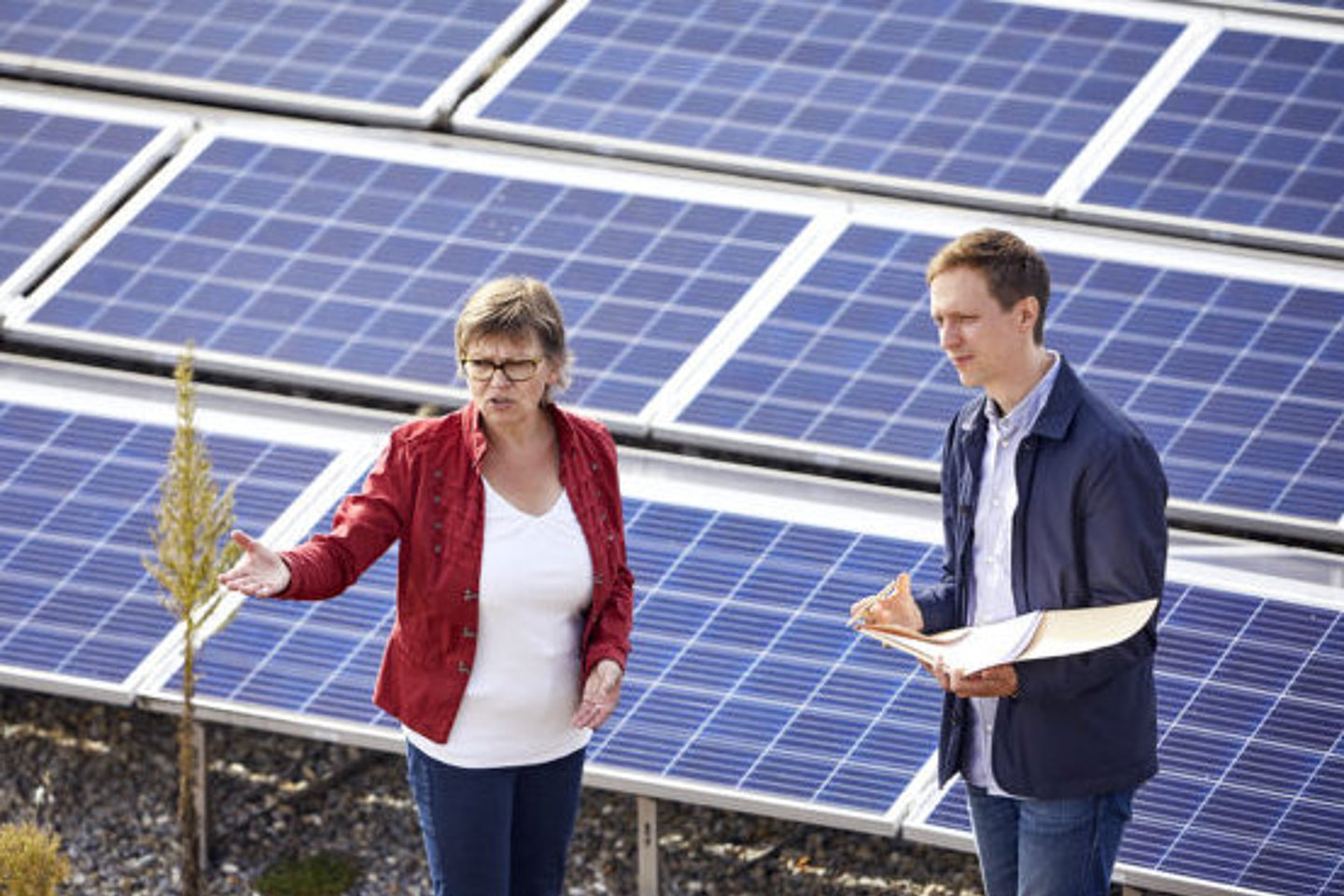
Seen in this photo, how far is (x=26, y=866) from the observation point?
9.76 m

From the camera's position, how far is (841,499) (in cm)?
1177

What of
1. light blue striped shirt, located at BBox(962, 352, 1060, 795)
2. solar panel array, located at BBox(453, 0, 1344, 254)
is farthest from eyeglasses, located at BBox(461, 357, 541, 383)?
solar panel array, located at BBox(453, 0, 1344, 254)

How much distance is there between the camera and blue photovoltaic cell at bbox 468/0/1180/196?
45.4 ft

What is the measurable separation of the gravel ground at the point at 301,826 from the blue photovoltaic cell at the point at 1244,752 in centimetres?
102

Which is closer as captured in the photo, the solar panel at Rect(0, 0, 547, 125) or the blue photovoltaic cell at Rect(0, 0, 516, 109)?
the solar panel at Rect(0, 0, 547, 125)

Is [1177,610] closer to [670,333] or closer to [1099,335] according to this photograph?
[1099,335]

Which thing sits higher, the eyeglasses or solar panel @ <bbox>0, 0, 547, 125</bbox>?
solar panel @ <bbox>0, 0, 547, 125</bbox>

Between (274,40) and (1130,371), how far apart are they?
564cm

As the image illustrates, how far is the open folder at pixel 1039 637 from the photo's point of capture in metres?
7.15

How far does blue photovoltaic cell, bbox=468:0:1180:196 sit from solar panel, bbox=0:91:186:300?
75.0 inches

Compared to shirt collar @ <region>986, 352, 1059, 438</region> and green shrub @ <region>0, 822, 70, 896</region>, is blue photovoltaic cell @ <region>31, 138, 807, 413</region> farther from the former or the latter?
shirt collar @ <region>986, 352, 1059, 438</region>

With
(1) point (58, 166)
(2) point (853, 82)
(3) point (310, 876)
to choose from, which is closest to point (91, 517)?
(3) point (310, 876)

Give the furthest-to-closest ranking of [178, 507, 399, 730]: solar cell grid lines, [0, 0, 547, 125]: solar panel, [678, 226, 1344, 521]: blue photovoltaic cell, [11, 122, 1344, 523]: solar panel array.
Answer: [0, 0, 547, 125]: solar panel → [11, 122, 1344, 523]: solar panel array → [678, 226, 1344, 521]: blue photovoltaic cell → [178, 507, 399, 730]: solar cell grid lines

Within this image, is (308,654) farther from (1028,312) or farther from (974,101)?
(974,101)
